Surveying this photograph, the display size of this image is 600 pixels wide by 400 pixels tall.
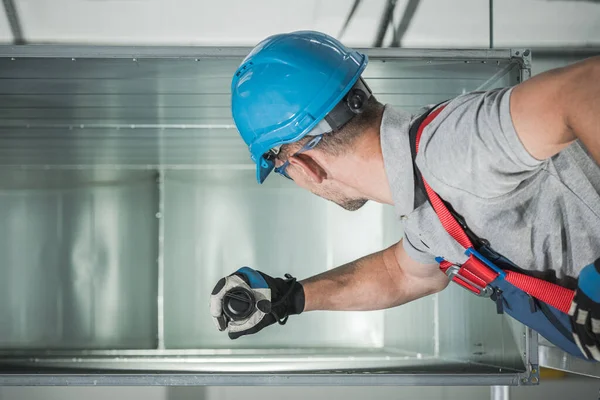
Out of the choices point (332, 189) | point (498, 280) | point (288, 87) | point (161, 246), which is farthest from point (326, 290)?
point (161, 246)

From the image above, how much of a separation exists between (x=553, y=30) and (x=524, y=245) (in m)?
1.63

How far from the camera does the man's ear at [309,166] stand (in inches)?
50.6

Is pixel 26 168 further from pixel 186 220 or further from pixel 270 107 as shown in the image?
pixel 270 107

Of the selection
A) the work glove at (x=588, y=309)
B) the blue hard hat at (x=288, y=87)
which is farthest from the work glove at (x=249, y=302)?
the work glove at (x=588, y=309)

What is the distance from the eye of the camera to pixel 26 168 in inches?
122

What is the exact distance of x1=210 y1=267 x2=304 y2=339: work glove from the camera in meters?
1.49

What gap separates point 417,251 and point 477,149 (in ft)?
1.79

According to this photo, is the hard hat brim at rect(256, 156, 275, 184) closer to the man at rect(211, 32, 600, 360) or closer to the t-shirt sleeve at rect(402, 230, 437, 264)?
the man at rect(211, 32, 600, 360)

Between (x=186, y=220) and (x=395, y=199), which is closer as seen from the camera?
(x=395, y=199)

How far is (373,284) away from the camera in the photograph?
168 centimetres

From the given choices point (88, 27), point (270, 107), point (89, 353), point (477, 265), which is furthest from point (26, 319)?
point (477, 265)

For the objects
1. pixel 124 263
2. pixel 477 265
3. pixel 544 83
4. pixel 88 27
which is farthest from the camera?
pixel 124 263

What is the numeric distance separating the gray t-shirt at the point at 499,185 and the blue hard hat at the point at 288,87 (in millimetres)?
138

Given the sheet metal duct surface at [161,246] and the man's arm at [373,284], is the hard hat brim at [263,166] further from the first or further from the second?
the sheet metal duct surface at [161,246]
